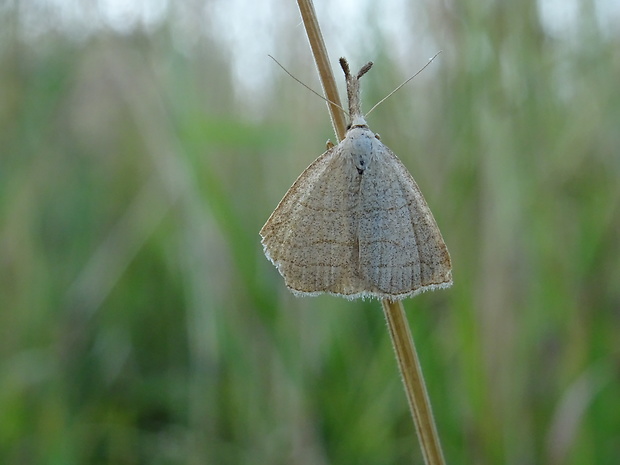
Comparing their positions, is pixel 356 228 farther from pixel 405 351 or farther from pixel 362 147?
pixel 405 351

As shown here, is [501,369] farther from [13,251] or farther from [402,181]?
[13,251]

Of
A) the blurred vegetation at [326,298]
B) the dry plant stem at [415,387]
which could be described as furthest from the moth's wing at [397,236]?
the blurred vegetation at [326,298]

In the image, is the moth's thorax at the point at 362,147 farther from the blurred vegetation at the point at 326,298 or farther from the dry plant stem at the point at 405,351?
the blurred vegetation at the point at 326,298

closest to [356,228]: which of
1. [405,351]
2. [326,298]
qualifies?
[405,351]

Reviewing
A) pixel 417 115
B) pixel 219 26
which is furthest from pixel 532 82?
pixel 219 26

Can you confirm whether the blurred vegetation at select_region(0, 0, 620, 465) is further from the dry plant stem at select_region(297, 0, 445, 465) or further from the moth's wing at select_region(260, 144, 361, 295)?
the dry plant stem at select_region(297, 0, 445, 465)

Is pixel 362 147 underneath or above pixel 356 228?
above
